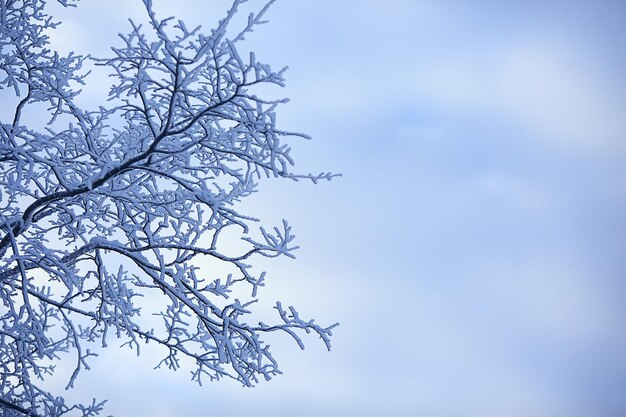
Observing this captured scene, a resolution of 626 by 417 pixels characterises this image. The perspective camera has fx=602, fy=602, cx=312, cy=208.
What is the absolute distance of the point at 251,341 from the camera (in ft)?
17.1

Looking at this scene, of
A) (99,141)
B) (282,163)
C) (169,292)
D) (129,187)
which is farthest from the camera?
(99,141)

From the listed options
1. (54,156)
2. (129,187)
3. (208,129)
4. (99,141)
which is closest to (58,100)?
(99,141)

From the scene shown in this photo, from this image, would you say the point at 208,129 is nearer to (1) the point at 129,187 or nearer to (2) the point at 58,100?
(1) the point at 129,187

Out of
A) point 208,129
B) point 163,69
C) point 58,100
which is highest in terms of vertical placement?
point 58,100

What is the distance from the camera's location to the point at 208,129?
454 cm

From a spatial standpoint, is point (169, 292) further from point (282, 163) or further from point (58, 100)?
point (58, 100)

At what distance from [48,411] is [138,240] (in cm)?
223

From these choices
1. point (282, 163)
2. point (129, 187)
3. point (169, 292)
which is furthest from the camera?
point (169, 292)

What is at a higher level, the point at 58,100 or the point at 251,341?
the point at 58,100

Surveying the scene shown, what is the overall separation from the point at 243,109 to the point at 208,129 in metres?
0.36

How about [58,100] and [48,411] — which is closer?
[48,411]

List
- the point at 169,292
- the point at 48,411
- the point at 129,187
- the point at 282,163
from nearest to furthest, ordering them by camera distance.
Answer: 1. the point at 282,163
2. the point at 129,187
3. the point at 169,292
4. the point at 48,411

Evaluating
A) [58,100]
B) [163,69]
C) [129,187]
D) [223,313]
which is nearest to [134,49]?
[163,69]

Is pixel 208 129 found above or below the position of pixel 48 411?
above
